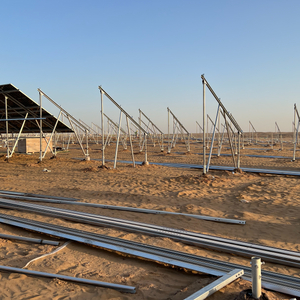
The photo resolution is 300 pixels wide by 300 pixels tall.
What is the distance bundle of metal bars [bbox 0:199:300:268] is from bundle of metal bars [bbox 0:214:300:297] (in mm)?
570

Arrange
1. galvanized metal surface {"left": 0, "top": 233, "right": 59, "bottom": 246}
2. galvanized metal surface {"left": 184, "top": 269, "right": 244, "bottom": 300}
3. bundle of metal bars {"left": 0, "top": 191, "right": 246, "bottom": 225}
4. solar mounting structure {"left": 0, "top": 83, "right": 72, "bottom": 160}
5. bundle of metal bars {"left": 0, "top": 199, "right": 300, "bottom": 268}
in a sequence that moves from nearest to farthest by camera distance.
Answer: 1. galvanized metal surface {"left": 184, "top": 269, "right": 244, "bottom": 300}
2. bundle of metal bars {"left": 0, "top": 199, "right": 300, "bottom": 268}
3. galvanized metal surface {"left": 0, "top": 233, "right": 59, "bottom": 246}
4. bundle of metal bars {"left": 0, "top": 191, "right": 246, "bottom": 225}
5. solar mounting structure {"left": 0, "top": 83, "right": 72, "bottom": 160}

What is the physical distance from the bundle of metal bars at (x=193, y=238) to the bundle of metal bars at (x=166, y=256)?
1.87 feet

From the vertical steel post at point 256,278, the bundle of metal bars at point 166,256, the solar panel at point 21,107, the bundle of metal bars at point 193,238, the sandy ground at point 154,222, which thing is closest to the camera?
the vertical steel post at point 256,278

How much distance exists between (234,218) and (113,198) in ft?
11.0

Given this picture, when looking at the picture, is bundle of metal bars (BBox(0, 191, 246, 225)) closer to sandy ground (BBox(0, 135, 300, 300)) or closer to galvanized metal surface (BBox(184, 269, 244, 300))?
sandy ground (BBox(0, 135, 300, 300))

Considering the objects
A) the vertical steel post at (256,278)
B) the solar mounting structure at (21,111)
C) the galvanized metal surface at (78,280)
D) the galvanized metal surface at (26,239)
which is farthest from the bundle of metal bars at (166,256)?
the solar mounting structure at (21,111)

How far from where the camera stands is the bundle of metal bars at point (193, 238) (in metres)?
3.84

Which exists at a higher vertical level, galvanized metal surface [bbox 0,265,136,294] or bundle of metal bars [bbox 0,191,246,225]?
bundle of metal bars [bbox 0,191,246,225]

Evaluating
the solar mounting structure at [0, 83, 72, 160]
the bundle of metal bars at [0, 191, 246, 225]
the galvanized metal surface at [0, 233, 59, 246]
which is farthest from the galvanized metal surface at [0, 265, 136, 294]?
the solar mounting structure at [0, 83, 72, 160]

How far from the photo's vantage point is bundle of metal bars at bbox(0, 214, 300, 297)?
308cm

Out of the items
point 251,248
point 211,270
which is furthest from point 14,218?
point 251,248

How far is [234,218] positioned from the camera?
5812mm

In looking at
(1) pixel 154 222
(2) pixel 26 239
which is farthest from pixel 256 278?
(2) pixel 26 239

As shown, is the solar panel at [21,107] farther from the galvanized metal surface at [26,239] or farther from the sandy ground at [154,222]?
the galvanized metal surface at [26,239]
